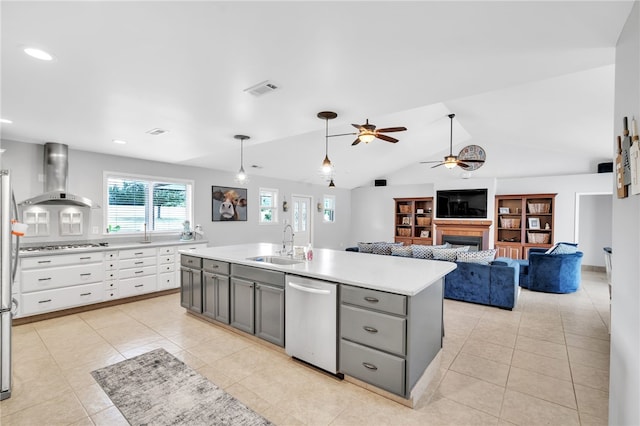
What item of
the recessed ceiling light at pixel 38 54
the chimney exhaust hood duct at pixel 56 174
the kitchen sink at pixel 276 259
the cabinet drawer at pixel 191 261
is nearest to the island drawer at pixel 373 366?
the kitchen sink at pixel 276 259

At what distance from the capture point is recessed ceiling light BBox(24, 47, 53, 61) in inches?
76.4

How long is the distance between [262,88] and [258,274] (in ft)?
6.02

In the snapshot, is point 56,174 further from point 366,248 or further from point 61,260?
point 366,248

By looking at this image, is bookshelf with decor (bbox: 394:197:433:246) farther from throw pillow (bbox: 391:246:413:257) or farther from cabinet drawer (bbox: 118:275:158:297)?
cabinet drawer (bbox: 118:275:158:297)

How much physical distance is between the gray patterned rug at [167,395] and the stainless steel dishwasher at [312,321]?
0.70 metres

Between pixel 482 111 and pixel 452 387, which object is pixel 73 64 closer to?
pixel 452 387

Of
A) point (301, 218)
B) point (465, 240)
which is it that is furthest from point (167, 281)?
point (465, 240)

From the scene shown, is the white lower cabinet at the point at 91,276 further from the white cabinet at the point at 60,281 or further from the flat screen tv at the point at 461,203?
the flat screen tv at the point at 461,203

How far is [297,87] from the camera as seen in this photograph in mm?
2535

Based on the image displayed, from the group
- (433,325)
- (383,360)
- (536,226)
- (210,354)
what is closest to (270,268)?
(210,354)

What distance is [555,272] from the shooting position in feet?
17.8

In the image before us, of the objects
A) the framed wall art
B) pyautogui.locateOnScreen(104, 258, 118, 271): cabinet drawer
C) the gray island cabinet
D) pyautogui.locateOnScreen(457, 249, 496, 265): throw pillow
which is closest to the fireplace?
pyautogui.locateOnScreen(457, 249, 496, 265): throw pillow

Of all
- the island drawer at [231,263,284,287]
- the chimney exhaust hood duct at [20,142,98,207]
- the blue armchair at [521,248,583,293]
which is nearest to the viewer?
the island drawer at [231,263,284,287]

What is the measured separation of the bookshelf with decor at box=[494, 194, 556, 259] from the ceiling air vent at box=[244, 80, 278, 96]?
6.89m
